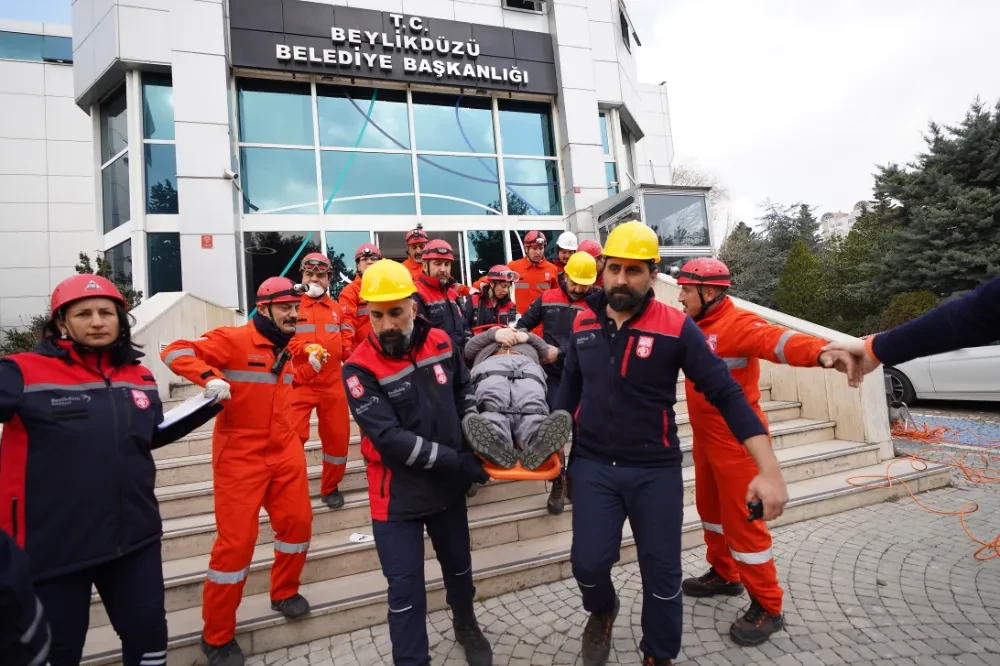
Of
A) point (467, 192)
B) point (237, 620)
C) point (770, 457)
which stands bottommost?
point (237, 620)

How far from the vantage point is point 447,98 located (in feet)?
39.0

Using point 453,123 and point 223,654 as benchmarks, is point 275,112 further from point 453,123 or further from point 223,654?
point 223,654

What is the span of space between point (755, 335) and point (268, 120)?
433 inches

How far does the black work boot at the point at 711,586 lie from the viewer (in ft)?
11.5

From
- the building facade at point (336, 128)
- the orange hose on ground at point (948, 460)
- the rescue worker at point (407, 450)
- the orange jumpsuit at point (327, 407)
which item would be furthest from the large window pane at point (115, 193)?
the orange hose on ground at point (948, 460)

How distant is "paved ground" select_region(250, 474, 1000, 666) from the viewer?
2.85 meters

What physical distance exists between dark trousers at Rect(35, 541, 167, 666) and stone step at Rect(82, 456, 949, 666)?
0.91 meters

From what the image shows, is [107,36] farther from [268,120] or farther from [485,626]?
[485,626]

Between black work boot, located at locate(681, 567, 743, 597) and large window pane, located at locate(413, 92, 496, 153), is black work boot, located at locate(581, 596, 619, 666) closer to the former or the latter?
black work boot, located at locate(681, 567, 743, 597)

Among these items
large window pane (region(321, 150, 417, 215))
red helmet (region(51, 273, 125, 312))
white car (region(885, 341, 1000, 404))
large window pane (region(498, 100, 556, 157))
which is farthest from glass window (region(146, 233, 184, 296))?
white car (region(885, 341, 1000, 404))

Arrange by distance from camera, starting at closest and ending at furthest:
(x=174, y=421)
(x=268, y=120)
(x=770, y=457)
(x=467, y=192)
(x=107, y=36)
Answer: (x=770, y=457) < (x=174, y=421) < (x=107, y=36) < (x=268, y=120) < (x=467, y=192)

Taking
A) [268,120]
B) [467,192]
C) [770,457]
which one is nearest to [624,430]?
[770,457]

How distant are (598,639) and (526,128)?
1198 centimetres

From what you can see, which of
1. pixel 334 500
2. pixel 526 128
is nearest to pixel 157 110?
pixel 526 128
